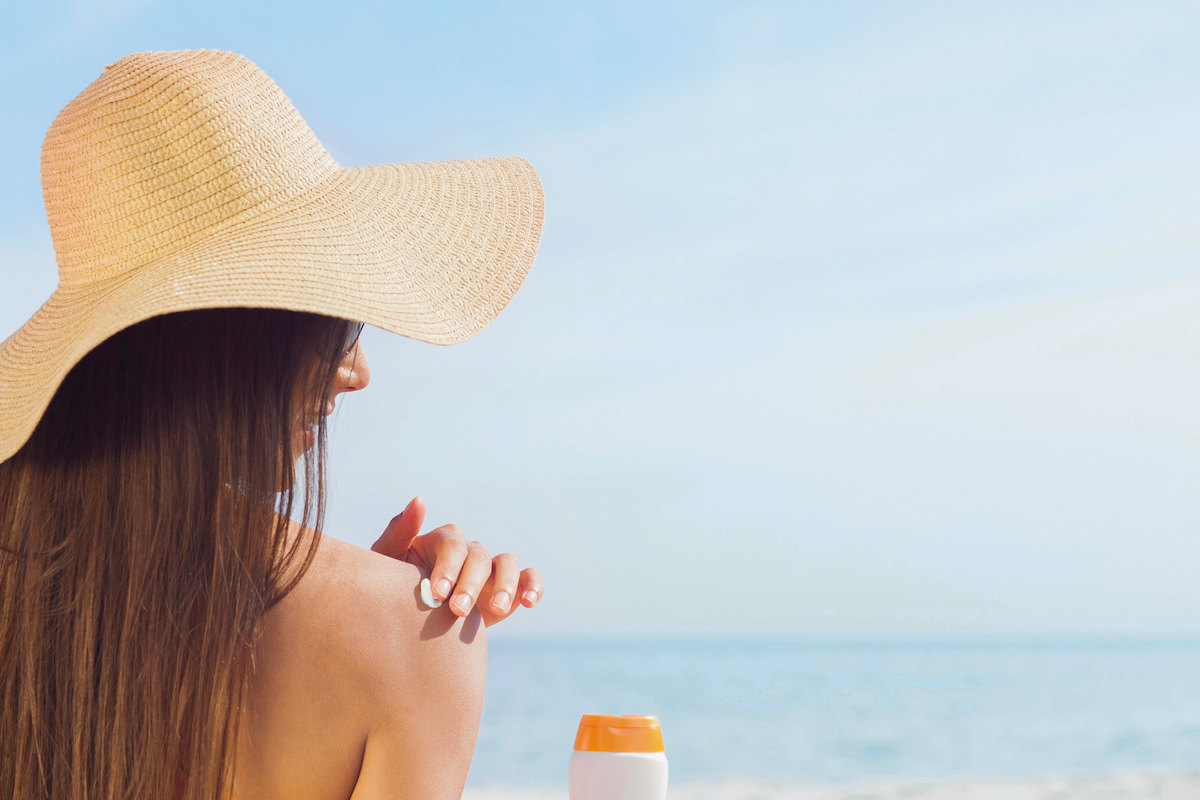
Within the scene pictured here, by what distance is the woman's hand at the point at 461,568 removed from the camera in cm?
107

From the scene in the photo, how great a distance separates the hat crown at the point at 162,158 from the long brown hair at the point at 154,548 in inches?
4.3

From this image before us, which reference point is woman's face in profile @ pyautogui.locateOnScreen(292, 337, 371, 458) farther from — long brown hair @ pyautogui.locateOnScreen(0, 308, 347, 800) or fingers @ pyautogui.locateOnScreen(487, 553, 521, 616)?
fingers @ pyautogui.locateOnScreen(487, 553, 521, 616)

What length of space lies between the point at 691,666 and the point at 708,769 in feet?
42.1

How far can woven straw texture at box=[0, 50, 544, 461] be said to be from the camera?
980 millimetres

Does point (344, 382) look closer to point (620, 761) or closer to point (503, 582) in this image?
point (503, 582)

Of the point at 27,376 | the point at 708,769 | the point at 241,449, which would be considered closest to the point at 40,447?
the point at 27,376

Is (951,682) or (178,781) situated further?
(951,682)


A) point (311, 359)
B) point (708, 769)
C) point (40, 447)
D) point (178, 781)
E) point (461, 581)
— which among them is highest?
point (311, 359)

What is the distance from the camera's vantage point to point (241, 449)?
40.3 inches

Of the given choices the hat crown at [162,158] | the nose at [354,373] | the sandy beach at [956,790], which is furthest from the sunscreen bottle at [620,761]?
the sandy beach at [956,790]

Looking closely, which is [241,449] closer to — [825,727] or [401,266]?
[401,266]

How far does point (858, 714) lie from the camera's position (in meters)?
16.0

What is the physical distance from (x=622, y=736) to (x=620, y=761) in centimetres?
2

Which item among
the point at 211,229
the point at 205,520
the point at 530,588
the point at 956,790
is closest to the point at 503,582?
the point at 530,588
